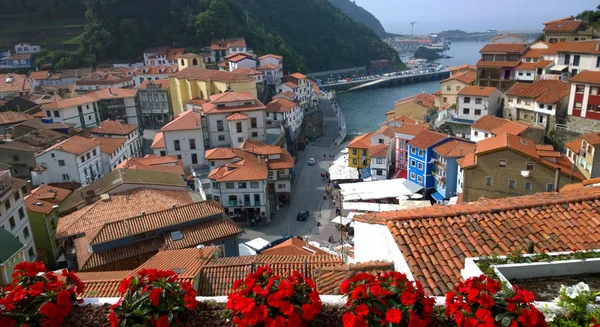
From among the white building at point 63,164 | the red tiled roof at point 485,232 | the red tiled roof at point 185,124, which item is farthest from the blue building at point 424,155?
the red tiled roof at point 485,232

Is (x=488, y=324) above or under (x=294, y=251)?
above

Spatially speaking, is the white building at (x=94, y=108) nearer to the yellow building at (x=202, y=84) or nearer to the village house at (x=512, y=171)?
the yellow building at (x=202, y=84)

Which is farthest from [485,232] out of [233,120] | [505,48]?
[505,48]

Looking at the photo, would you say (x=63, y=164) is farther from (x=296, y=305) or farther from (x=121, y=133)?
(x=296, y=305)

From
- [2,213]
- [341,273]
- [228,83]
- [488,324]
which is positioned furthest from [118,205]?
[228,83]

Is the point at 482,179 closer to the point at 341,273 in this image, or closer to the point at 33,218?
the point at 341,273

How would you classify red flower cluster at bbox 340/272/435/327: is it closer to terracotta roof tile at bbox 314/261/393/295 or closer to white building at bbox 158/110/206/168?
terracotta roof tile at bbox 314/261/393/295
